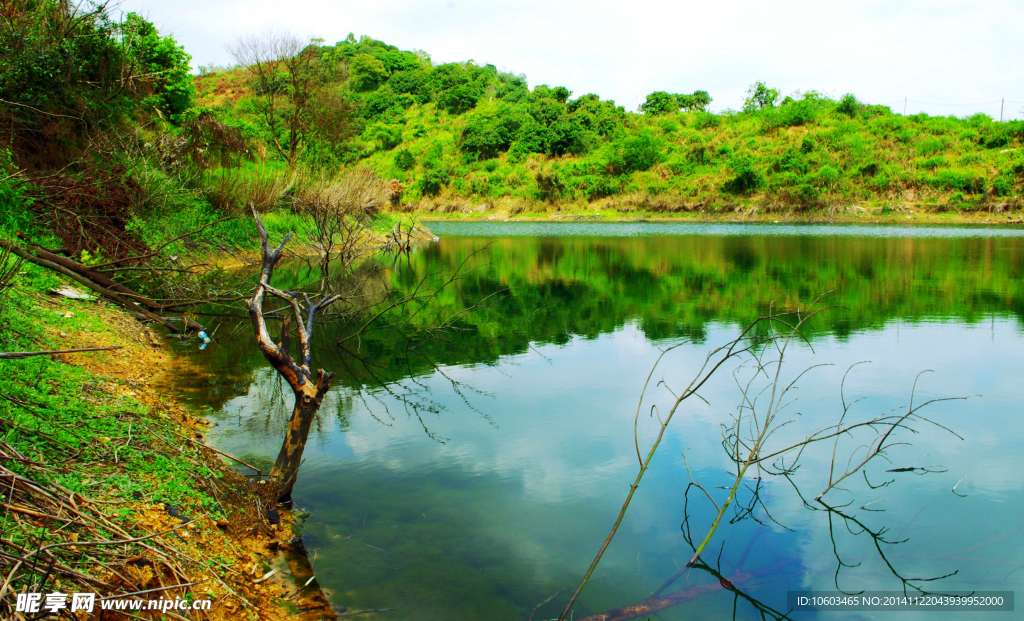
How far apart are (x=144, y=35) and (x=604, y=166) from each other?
41359 mm

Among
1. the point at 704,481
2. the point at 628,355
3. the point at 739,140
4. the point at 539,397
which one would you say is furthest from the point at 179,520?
the point at 739,140

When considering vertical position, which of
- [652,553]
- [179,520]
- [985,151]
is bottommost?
[652,553]

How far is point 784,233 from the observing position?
34719 mm

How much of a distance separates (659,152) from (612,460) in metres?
53.6

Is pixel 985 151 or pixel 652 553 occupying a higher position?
pixel 985 151

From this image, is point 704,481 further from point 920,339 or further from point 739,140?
point 739,140

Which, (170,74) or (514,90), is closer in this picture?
(170,74)

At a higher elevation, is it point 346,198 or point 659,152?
point 659,152

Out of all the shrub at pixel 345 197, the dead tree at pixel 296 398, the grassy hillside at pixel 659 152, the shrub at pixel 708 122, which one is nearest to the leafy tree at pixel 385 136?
the grassy hillside at pixel 659 152

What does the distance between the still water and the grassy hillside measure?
2374cm

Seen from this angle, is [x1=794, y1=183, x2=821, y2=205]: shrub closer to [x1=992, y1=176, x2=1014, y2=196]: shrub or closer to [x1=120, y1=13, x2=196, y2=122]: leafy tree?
[x1=992, y1=176, x2=1014, y2=196]: shrub

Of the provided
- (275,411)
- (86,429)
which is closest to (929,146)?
(275,411)

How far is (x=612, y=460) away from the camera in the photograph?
5.81 meters

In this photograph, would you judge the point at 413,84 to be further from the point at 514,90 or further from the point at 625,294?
the point at 625,294
